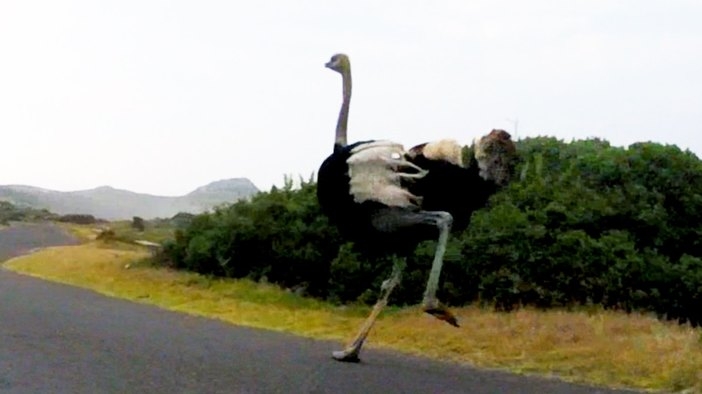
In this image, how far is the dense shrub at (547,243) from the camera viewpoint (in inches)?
664

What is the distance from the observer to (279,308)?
18.4 m

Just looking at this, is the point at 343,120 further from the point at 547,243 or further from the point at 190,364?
the point at 547,243

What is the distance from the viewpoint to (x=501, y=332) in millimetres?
13680

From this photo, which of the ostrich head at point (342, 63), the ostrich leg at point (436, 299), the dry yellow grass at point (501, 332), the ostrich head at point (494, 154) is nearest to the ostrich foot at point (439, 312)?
the ostrich leg at point (436, 299)

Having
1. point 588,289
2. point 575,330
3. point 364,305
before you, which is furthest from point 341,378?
point 364,305

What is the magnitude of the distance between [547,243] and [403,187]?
6350 millimetres

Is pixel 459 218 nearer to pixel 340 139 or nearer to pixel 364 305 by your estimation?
pixel 340 139

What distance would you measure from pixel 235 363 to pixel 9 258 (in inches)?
937

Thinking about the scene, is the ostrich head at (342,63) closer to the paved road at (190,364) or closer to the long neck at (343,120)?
the long neck at (343,120)

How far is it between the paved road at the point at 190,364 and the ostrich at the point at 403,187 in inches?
28.0

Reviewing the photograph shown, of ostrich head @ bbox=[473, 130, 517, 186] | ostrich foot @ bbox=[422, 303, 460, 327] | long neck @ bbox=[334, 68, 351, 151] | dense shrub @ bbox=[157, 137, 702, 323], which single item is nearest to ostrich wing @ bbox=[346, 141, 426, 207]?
long neck @ bbox=[334, 68, 351, 151]

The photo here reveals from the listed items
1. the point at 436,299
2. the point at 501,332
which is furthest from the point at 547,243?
the point at 436,299

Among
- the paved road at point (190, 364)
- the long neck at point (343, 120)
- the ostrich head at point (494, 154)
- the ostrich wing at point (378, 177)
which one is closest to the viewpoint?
the paved road at point (190, 364)

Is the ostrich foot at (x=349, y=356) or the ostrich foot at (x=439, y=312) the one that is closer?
the ostrich foot at (x=439, y=312)
